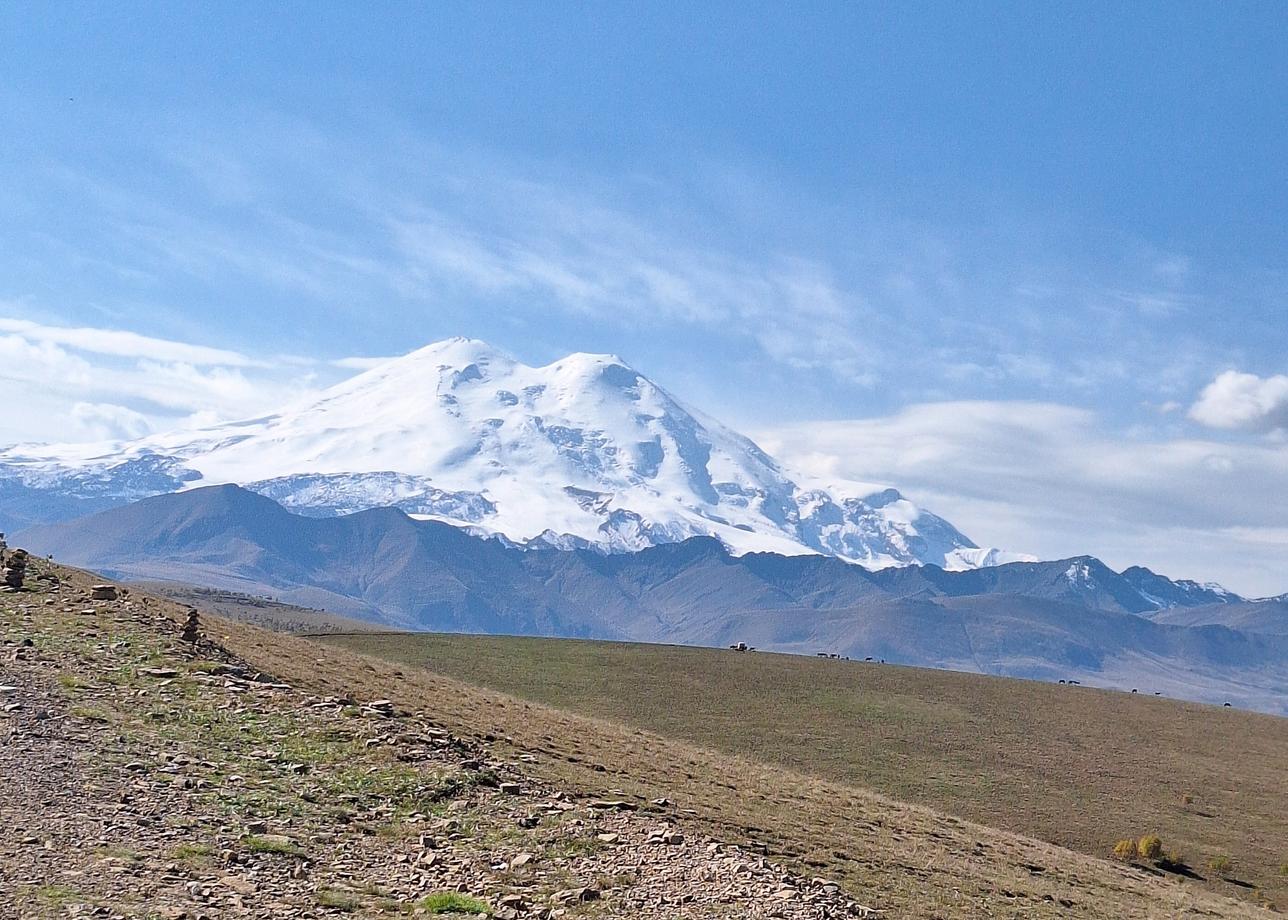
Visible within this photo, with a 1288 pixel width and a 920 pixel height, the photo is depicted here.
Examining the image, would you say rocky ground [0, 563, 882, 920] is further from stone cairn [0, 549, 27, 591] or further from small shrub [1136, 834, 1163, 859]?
small shrub [1136, 834, 1163, 859]

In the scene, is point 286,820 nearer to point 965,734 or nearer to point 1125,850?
point 1125,850

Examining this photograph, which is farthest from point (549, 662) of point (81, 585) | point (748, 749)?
point (81, 585)

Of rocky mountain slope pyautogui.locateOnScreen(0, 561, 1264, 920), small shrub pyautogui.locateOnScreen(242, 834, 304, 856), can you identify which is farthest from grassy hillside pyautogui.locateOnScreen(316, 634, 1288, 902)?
small shrub pyautogui.locateOnScreen(242, 834, 304, 856)

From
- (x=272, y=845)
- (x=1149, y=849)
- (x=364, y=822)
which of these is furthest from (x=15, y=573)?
(x=1149, y=849)

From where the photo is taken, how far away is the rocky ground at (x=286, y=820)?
1376 centimetres

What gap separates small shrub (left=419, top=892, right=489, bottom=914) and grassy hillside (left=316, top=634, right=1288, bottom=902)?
32949 mm

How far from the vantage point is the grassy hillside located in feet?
161

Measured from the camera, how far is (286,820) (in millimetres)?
16281

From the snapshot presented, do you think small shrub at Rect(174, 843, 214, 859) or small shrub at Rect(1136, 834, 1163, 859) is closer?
small shrub at Rect(174, 843, 214, 859)

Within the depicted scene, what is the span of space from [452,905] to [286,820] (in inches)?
137

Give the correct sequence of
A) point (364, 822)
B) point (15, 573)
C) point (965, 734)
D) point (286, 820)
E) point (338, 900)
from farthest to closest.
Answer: point (965, 734), point (15, 573), point (364, 822), point (286, 820), point (338, 900)

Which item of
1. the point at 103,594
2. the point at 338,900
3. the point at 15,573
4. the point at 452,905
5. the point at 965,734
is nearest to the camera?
the point at 338,900

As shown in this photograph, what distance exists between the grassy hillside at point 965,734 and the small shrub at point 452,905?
32.9 metres

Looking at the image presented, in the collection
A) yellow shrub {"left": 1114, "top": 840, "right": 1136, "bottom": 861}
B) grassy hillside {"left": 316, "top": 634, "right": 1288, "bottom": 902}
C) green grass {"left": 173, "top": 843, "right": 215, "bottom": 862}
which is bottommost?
yellow shrub {"left": 1114, "top": 840, "right": 1136, "bottom": 861}
